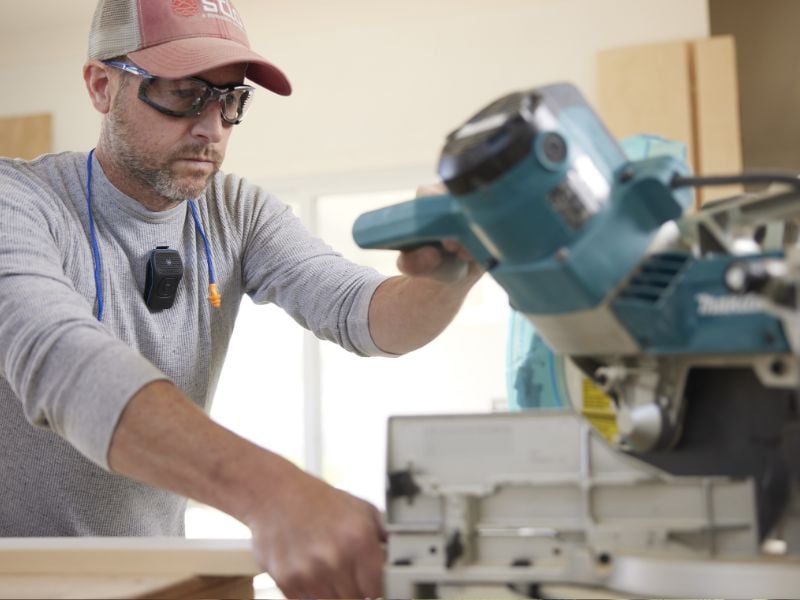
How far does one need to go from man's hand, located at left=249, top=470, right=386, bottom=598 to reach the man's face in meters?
0.96

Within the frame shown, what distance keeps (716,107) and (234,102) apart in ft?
11.1

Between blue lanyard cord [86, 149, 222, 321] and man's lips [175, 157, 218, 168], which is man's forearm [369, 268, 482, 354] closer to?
blue lanyard cord [86, 149, 222, 321]

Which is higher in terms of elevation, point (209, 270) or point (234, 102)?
point (234, 102)

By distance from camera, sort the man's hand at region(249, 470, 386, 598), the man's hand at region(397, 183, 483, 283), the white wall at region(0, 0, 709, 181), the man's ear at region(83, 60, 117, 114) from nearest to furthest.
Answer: the man's hand at region(249, 470, 386, 598) < the man's hand at region(397, 183, 483, 283) < the man's ear at region(83, 60, 117, 114) < the white wall at region(0, 0, 709, 181)

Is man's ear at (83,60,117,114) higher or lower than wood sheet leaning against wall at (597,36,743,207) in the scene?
lower

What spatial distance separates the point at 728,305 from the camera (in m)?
0.82

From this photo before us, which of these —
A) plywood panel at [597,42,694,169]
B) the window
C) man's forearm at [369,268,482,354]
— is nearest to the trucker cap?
man's forearm at [369,268,482,354]

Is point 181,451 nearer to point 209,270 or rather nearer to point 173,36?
point 209,270

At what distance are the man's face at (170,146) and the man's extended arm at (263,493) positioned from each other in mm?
801

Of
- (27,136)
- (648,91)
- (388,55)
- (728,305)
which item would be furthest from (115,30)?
(27,136)

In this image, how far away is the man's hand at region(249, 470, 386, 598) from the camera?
908mm

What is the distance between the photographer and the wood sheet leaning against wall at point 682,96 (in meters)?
4.49

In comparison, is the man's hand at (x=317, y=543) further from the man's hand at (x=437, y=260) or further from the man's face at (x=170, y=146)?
the man's face at (x=170, y=146)

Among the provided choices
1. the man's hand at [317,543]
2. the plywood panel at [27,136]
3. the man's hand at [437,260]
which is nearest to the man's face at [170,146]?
the man's hand at [437,260]
